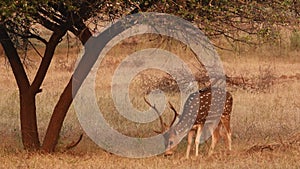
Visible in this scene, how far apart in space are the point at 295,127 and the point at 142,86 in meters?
7.37

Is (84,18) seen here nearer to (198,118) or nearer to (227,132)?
(198,118)

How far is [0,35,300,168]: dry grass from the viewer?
33.5ft

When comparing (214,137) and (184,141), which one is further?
(184,141)

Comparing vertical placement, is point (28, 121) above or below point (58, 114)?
below

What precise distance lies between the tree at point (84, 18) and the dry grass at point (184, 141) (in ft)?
2.13

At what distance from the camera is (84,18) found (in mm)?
10641

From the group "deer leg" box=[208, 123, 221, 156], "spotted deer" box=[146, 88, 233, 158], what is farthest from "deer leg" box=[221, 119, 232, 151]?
"deer leg" box=[208, 123, 221, 156]

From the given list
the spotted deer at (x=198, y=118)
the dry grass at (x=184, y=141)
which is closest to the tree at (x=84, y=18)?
the dry grass at (x=184, y=141)

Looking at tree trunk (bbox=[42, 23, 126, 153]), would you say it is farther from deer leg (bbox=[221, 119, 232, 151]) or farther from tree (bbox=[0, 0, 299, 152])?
deer leg (bbox=[221, 119, 232, 151])

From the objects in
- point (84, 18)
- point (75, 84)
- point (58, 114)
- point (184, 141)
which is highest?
point (84, 18)

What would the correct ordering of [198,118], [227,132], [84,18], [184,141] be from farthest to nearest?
[184,141] < [227,132] < [198,118] < [84,18]

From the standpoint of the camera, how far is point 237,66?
26469 mm

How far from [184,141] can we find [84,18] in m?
3.41

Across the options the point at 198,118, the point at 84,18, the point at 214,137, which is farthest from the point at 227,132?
the point at 84,18
